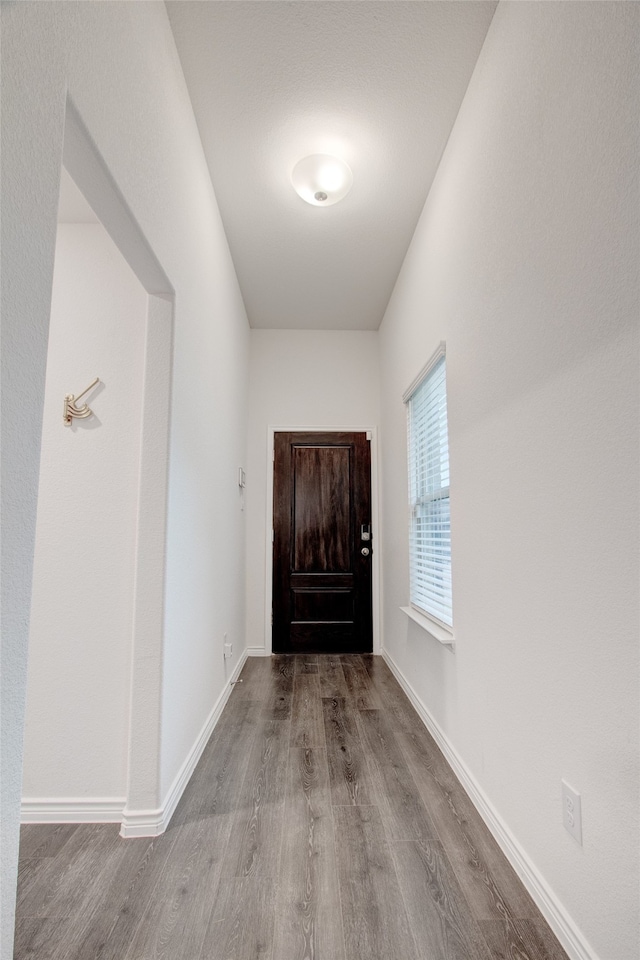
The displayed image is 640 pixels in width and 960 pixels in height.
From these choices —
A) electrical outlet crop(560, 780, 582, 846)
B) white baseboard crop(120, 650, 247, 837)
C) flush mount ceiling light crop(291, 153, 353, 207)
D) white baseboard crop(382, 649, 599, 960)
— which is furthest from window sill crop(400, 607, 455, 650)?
flush mount ceiling light crop(291, 153, 353, 207)

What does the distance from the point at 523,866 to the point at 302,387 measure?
3.65 meters

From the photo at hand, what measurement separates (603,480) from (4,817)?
1360 millimetres

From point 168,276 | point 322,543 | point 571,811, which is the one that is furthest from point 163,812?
point 322,543

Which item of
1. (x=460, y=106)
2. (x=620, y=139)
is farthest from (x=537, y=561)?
(x=460, y=106)

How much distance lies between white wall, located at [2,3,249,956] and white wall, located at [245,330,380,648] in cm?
83

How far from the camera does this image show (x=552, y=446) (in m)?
1.31

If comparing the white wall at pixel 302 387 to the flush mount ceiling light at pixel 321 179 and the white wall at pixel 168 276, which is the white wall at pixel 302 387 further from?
the flush mount ceiling light at pixel 321 179

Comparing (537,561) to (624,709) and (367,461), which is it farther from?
(367,461)

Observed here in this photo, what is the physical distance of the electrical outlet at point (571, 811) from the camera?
1.16m

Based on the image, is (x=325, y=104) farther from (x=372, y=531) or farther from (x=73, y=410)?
(x=372, y=531)

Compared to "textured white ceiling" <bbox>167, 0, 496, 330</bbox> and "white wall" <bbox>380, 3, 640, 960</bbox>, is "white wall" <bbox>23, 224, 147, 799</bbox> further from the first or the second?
"white wall" <bbox>380, 3, 640, 960</bbox>

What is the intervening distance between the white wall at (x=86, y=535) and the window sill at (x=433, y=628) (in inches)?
53.7

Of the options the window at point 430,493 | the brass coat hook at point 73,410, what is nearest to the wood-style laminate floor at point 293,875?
the window at point 430,493

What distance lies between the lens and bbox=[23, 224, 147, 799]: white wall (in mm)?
1741
